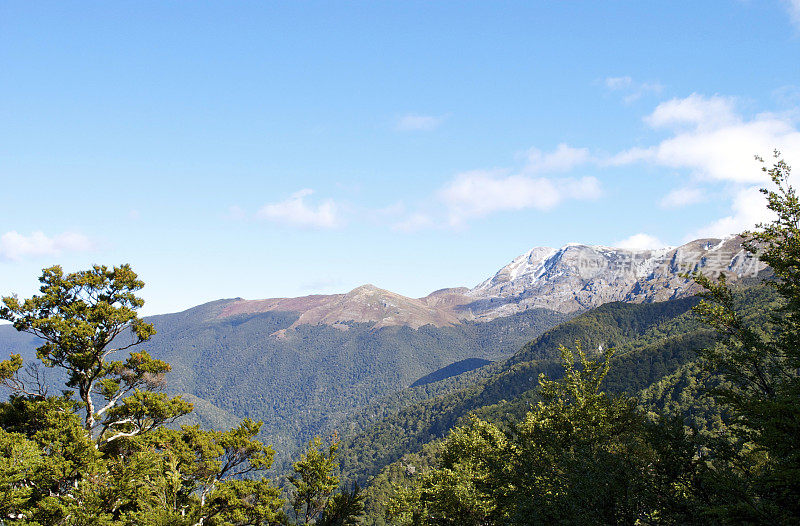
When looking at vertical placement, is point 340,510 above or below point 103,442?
below

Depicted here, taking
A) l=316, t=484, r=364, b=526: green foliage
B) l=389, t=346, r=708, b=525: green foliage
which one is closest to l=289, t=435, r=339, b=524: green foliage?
l=316, t=484, r=364, b=526: green foliage

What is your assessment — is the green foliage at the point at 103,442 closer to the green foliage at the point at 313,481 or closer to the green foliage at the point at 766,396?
the green foliage at the point at 313,481

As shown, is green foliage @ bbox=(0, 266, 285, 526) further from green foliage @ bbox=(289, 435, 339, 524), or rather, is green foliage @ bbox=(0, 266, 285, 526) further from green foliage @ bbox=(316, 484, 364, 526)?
green foliage @ bbox=(316, 484, 364, 526)

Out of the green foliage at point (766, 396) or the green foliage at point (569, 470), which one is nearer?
the green foliage at point (766, 396)

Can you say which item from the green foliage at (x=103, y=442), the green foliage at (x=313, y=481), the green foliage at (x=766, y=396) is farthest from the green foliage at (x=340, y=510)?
the green foliage at (x=766, y=396)

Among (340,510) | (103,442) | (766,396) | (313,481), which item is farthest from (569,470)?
(103,442)

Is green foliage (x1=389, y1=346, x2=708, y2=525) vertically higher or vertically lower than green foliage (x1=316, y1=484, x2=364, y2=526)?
higher

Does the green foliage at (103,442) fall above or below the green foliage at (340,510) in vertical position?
above

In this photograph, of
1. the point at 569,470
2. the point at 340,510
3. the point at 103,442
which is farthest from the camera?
the point at 340,510

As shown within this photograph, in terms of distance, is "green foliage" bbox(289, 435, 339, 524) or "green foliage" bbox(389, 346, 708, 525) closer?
"green foliage" bbox(389, 346, 708, 525)

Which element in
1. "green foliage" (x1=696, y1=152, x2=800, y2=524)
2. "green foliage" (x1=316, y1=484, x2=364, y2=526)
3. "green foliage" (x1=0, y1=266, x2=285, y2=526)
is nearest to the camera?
"green foliage" (x1=696, y1=152, x2=800, y2=524)

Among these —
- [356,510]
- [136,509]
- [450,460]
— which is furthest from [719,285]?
[136,509]

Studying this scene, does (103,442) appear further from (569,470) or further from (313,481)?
(569,470)

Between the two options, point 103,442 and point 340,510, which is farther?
point 340,510
